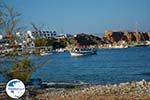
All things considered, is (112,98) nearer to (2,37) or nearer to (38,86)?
(2,37)

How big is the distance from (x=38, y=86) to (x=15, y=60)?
698 centimetres

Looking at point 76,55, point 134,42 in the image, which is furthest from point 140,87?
point 134,42

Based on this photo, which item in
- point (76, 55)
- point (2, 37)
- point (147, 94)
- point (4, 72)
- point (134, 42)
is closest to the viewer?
point (2, 37)

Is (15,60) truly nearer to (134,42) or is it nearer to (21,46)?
(21,46)

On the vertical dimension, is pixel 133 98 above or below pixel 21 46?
below

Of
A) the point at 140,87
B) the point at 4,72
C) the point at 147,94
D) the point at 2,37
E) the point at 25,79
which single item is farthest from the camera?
the point at 25,79

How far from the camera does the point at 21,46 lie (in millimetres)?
18812

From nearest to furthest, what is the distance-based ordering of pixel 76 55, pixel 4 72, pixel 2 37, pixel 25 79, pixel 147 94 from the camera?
pixel 2 37 → pixel 147 94 → pixel 4 72 → pixel 25 79 → pixel 76 55

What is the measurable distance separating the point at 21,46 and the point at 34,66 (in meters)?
5.05

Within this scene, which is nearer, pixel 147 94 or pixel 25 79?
pixel 147 94

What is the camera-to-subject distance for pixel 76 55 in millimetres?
115688

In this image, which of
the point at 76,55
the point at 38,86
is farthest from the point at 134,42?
the point at 38,86

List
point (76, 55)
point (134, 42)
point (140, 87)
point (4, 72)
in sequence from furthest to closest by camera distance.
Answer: point (134, 42), point (76, 55), point (140, 87), point (4, 72)

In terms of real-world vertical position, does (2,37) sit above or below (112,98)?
above
